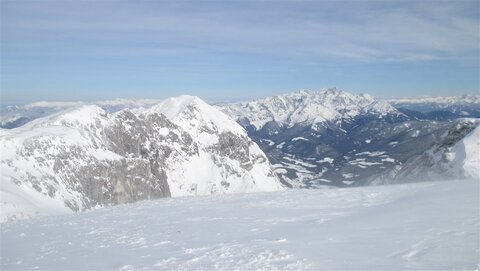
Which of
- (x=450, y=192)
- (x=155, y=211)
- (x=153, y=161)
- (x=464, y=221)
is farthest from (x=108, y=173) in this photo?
(x=464, y=221)

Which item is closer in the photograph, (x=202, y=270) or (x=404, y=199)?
(x=202, y=270)

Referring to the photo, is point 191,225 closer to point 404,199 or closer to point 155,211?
point 155,211

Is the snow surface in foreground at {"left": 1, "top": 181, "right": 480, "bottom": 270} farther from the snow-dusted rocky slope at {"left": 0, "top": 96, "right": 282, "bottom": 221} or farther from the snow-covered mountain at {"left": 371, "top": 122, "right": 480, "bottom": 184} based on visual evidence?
the snow-dusted rocky slope at {"left": 0, "top": 96, "right": 282, "bottom": 221}

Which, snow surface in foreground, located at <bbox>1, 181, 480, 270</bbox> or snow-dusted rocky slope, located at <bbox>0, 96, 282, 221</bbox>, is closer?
snow surface in foreground, located at <bbox>1, 181, 480, 270</bbox>

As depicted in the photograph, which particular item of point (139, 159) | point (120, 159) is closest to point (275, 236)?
point (120, 159)

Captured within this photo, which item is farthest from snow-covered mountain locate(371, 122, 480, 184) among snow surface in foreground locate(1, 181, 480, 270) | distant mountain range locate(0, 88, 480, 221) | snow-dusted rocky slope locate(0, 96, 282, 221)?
snow-dusted rocky slope locate(0, 96, 282, 221)

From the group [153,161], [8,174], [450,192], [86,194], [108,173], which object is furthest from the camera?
[153,161]

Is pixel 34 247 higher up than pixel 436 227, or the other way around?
pixel 436 227

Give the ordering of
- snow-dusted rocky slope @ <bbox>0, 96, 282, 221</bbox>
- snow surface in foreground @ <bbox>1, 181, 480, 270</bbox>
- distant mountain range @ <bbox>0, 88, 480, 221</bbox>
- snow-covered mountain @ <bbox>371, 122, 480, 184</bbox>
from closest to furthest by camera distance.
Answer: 1. snow surface in foreground @ <bbox>1, 181, 480, 270</bbox>
2. snow-covered mountain @ <bbox>371, 122, 480, 184</bbox>
3. distant mountain range @ <bbox>0, 88, 480, 221</bbox>
4. snow-dusted rocky slope @ <bbox>0, 96, 282, 221</bbox>
